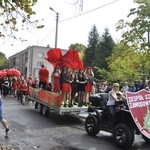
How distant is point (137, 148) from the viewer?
10500 millimetres

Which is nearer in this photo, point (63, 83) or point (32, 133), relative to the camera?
point (32, 133)

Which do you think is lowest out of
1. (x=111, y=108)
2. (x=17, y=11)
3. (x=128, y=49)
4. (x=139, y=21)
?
(x=111, y=108)

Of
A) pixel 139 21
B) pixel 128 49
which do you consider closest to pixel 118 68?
pixel 128 49

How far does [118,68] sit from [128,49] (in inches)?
429

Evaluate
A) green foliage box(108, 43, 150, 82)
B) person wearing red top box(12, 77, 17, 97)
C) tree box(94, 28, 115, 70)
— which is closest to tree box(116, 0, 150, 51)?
green foliage box(108, 43, 150, 82)

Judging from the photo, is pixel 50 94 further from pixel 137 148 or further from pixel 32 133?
pixel 137 148

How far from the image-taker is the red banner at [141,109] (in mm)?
10469

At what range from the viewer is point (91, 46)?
8738 centimetres

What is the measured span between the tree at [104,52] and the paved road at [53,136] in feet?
191

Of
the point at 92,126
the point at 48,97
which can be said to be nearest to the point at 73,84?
the point at 48,97

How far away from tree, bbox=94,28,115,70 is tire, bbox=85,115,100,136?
6105 centimetres

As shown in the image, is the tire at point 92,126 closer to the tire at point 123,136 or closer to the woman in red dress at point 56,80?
the tire at point 123,136

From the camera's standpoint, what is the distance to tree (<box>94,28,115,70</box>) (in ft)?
243

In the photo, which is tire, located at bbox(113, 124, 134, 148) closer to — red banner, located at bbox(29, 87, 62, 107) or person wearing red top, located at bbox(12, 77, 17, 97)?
red banner, located at bbox(29, 87, 62, 107)
